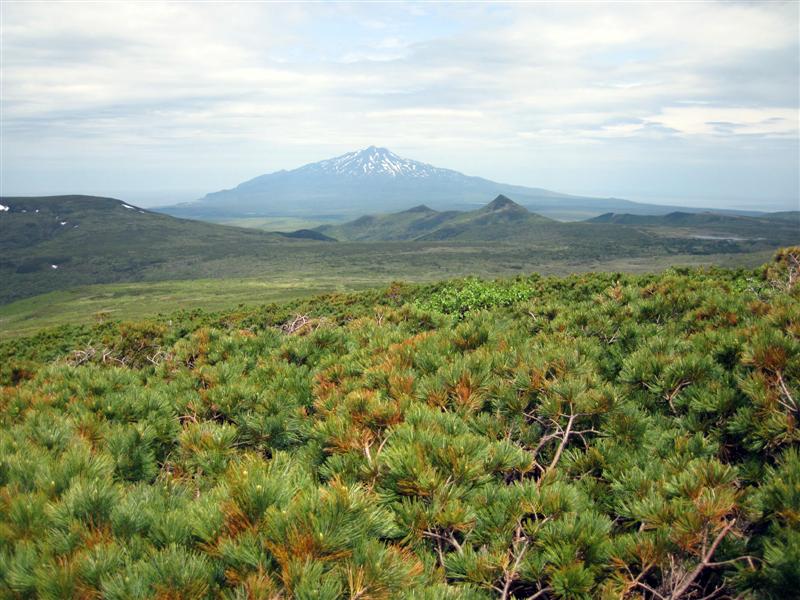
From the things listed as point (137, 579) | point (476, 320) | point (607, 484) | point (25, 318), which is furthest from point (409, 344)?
point (25, 318)

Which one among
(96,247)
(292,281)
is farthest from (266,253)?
(96,247)

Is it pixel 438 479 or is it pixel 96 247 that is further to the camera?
pixel 96 247

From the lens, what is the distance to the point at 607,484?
9.94ft

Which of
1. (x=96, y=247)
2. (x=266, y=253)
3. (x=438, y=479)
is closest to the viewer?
(x=438, y=479)

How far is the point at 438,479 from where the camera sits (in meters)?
2.71

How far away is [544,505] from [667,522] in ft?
1.91

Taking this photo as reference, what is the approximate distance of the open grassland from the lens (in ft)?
274

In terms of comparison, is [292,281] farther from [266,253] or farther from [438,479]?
[438,479]

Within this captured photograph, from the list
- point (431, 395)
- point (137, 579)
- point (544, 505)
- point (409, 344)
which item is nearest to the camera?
point (137, 579)

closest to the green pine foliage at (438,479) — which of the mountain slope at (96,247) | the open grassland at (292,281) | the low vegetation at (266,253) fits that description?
the open grassland at (292,281)

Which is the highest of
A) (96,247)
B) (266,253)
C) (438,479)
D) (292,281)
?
(96,247)

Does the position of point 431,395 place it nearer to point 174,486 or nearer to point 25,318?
point 174,486

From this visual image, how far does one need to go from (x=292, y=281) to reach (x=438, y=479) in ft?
364

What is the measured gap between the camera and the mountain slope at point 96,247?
133m
